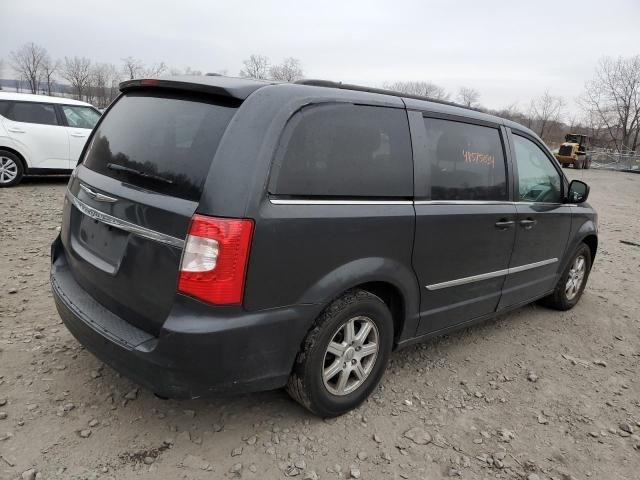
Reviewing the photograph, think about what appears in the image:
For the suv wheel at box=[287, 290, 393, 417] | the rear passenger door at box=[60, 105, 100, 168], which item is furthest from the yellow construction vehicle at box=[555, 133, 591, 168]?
the suv wheel at box=[287, 290, 393, 417]

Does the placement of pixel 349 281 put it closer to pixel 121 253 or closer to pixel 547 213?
pixel 121 253

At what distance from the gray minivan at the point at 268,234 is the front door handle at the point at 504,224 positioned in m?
0.12

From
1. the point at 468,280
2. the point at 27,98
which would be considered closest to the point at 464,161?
the point at 468,280

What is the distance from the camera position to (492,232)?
3.24m

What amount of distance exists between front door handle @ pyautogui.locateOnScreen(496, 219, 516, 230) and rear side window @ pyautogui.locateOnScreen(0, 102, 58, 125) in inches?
336

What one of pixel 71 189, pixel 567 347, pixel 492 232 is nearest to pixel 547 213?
pixel 492 232

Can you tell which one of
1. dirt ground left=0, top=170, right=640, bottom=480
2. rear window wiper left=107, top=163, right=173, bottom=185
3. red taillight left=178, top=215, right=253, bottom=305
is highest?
rear window wiper left=107, top=163, right=173, bottom=185

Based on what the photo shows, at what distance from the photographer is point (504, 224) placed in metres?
3.31

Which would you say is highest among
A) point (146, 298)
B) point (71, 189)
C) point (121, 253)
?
point (71, 189)

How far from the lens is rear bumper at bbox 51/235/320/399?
6.70 feet

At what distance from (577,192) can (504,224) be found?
1.34 m

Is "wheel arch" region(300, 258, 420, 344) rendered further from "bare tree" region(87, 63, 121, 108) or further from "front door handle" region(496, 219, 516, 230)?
"bare tree" region(87, 63, 121, 108)

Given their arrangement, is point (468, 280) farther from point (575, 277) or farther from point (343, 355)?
point (575, 277)

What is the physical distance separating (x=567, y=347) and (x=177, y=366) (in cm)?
328
